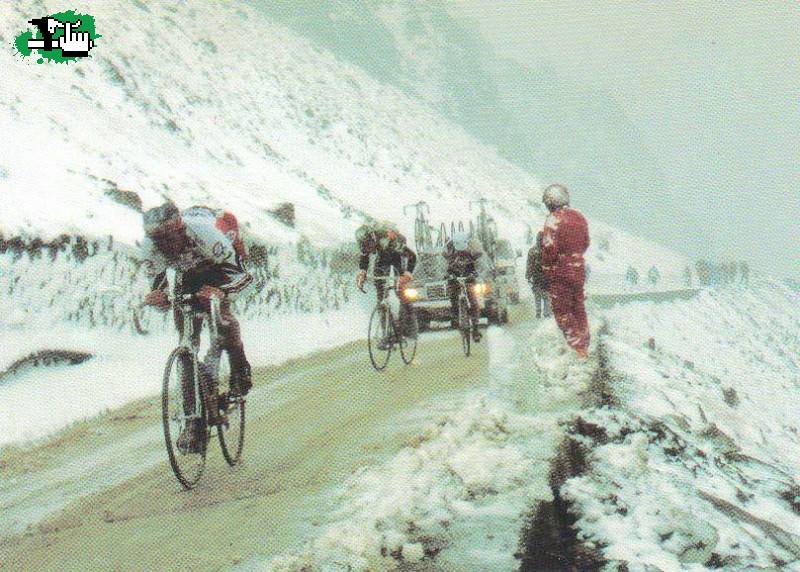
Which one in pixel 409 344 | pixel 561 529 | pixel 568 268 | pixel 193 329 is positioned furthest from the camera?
pixel 409 344

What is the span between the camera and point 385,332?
10.5 metres

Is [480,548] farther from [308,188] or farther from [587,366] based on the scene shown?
[308,188]

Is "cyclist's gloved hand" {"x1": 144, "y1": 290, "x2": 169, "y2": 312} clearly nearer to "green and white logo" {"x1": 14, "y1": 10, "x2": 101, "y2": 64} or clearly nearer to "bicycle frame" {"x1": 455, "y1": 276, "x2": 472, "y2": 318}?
"bicycle frame" {"x1": 455, "y1": 276, "x2": 472, "y2": 318}

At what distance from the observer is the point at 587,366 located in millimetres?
8109

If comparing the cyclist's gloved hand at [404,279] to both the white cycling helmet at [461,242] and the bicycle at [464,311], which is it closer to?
the bicycle at [464,311]

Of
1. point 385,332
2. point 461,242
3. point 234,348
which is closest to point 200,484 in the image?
point 234,348

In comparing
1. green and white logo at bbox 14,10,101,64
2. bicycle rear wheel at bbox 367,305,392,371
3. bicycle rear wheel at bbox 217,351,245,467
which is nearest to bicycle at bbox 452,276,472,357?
bicycle rear wheel at bbox 367,305,392,371

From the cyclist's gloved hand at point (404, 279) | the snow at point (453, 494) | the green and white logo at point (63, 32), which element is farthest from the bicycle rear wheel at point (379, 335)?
the green and white logo at point (63, 32)

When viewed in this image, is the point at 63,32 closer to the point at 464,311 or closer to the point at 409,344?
the point at 409,344

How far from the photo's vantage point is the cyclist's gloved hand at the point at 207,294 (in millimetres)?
5258

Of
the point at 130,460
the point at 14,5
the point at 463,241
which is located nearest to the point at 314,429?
the point at 130,460

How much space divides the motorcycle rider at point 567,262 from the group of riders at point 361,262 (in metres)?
0.01

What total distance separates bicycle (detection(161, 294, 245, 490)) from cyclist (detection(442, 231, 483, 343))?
20.3ft

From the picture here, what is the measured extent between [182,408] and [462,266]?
22.9ft
